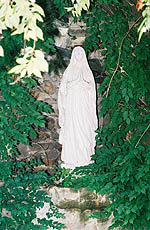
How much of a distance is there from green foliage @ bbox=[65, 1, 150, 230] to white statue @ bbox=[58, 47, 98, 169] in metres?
0.16

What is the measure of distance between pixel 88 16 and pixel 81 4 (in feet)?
8.40

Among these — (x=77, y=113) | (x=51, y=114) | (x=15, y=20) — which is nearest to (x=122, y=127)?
(x=77, y=113)

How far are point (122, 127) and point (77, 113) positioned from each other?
906 mm

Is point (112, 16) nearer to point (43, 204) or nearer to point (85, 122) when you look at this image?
point (85, 122)

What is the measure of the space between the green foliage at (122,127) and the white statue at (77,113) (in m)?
0.16

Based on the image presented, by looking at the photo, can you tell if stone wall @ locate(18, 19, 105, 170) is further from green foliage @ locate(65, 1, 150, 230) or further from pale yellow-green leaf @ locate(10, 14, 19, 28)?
pale yellow-green leaf @ locate(10, 14, 19, 28)

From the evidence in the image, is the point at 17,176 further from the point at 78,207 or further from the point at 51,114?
the point at 51,114

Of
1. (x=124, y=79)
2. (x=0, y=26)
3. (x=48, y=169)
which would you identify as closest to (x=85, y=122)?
(x=124, y=79)

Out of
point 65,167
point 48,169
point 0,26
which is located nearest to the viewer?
point 0,26

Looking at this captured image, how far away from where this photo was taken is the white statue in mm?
4070

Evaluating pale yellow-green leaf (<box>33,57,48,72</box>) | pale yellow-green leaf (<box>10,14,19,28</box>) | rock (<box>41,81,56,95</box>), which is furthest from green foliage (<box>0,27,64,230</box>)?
pale yellow-green leaf (<box>33,57,48,72</box>)

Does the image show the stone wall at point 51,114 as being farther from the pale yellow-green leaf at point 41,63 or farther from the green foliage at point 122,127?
the pale yellow-green leaf at point 41,63

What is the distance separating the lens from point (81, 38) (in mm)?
5195

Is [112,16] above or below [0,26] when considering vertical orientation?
above
